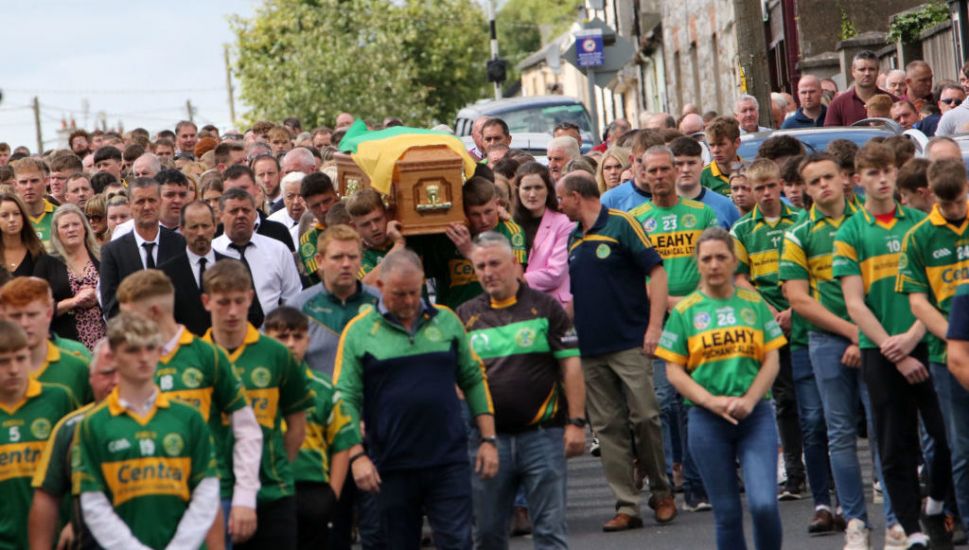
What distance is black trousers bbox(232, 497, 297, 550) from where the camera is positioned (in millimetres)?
9344

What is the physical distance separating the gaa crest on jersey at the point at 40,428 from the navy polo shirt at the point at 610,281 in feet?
15.7

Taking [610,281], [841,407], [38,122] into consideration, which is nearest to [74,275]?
[610,281]

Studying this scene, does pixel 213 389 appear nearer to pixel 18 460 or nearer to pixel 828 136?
pixel 18 460

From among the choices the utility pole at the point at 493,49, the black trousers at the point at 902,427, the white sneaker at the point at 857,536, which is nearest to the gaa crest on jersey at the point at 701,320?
the black trousers at the point at 902,427

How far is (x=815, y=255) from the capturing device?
1191 cm

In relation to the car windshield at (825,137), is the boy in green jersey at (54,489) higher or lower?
lower

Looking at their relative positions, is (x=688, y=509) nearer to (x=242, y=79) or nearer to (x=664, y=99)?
(x=664, y=99)

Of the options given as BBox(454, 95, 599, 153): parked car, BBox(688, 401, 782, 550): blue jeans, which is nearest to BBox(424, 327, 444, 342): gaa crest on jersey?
BBox(688, 401, 782, 550): blue jeans

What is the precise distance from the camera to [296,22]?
66.8 metres

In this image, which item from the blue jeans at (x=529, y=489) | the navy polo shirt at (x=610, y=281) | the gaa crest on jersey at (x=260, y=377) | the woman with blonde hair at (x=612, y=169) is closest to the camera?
the gaa crest on jersey at (x=260, y=377)

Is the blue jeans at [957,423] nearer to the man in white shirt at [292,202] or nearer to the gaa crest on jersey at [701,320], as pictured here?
the gaa crest on jersey at [701,320]

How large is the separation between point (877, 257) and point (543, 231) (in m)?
2.88

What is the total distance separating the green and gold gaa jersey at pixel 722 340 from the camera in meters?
10.5

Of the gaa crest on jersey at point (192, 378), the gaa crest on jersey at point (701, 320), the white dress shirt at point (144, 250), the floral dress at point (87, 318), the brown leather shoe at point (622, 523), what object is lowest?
the brown leather shoe at point (622, 523)
